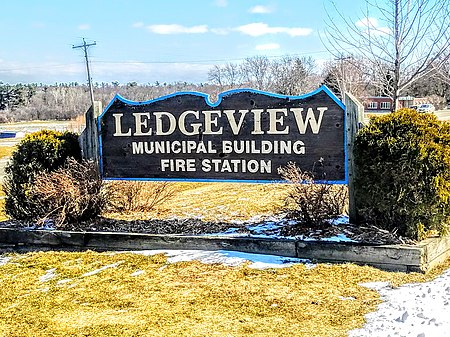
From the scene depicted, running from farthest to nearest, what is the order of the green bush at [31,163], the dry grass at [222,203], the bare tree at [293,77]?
1. the bare tree at [293,77]
2. the dry grass at [222,203]
3. the green bush at [31,163]

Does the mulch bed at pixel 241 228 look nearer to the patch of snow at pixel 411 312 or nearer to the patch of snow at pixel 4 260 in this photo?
the patch of snow at pixel 4 260

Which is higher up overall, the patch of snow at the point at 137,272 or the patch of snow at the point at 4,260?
the patch of snow at the point at 137,272

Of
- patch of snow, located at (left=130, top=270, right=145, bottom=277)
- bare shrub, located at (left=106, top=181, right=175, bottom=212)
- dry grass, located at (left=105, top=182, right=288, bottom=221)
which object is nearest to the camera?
patch of snow, located at (left=130, top=270, right=145, bottom=277)

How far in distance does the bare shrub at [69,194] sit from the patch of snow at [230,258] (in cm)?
134

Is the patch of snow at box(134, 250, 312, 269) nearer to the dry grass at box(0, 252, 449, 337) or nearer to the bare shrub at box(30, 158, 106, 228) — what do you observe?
the dry grass at box(0, 252, 449, 337)

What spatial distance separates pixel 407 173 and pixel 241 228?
216 centimetres

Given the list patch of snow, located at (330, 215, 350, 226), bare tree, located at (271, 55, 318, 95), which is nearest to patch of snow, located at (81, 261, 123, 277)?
patch of snow, located at (330, 215, 350, 226)

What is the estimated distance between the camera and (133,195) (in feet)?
25.5

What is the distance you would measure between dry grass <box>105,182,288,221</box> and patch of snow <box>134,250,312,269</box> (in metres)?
1.37

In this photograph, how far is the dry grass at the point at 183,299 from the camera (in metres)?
3.78

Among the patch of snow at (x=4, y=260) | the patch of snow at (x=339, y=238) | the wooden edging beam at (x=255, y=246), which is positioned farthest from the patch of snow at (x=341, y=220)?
the patch of snow at (x=4, y=260)

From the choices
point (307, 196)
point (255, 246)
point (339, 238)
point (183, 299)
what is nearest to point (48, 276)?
point (183, 299)

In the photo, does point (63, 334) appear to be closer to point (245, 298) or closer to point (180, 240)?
point (245, 298)

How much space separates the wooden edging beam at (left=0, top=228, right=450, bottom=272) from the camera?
489cm
